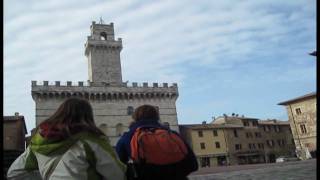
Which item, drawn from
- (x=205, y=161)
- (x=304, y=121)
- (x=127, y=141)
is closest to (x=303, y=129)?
(x=304, y=121)

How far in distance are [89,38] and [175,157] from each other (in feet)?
169

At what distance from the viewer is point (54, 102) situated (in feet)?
162

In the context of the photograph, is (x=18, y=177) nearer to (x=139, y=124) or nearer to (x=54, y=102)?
(x=139, y=124)

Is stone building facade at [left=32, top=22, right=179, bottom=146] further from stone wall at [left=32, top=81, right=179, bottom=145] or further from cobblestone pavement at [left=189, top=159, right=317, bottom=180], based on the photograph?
cobblestone pavement at [left=189, top=159, right=317, bottom=180]

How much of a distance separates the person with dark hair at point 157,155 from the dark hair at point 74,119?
2.00ft

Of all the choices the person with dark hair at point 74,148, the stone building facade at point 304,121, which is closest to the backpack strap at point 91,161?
the person with dark hair at point 74,148

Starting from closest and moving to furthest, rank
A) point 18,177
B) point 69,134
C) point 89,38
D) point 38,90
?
point 69,134, point 18,177, point 38,90, point 89,38

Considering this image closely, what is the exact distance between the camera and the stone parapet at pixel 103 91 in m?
49.3

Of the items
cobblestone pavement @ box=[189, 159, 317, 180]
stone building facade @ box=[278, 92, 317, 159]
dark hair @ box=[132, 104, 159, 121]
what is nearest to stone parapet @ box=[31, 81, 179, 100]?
stone building facade @ box=[278, 92, 317, 159]

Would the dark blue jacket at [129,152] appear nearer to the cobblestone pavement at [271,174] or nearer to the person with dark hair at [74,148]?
the person with dark hair at [74,148]

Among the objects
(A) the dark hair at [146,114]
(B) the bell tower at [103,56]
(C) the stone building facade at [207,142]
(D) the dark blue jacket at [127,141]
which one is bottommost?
(D) the dark blue jacket at [127,141]

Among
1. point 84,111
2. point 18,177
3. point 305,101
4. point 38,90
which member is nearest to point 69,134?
point 84,111

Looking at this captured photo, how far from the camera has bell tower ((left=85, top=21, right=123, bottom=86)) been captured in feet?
175

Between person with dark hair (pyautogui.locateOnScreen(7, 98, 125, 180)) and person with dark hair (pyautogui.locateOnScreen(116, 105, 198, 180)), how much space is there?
521 millimetres
